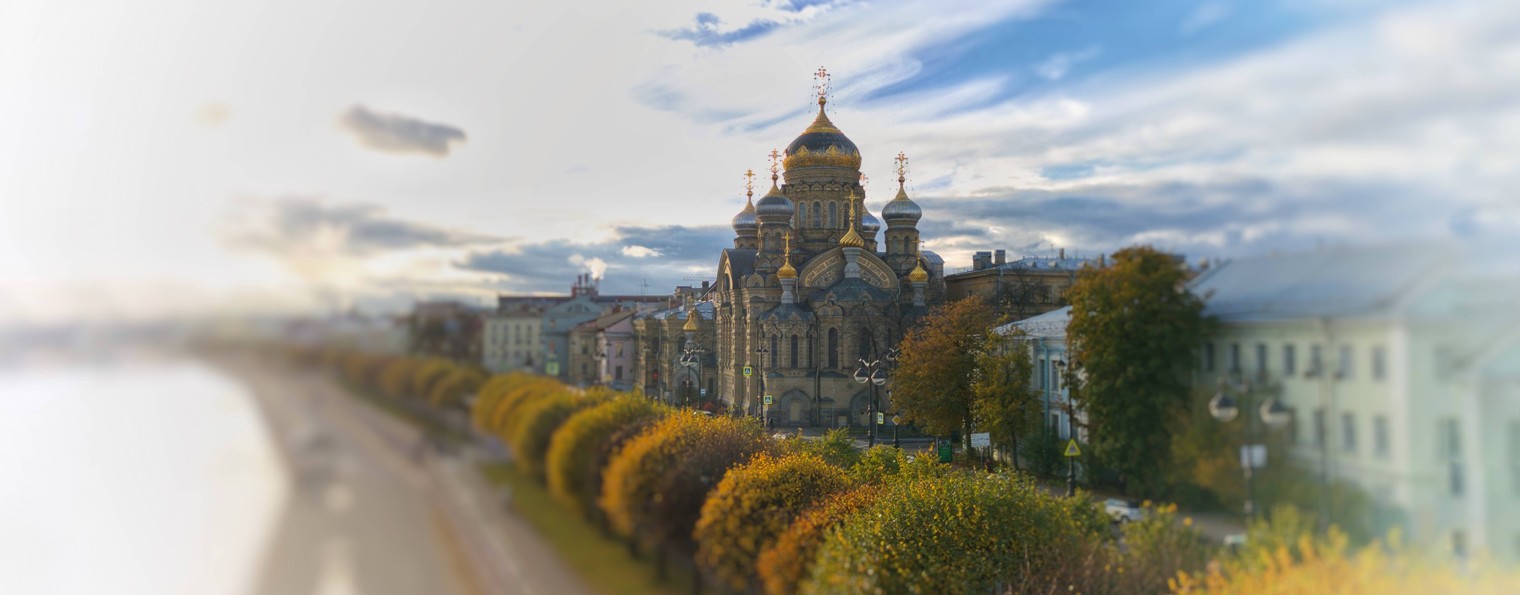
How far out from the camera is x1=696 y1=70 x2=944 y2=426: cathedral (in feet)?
37.8

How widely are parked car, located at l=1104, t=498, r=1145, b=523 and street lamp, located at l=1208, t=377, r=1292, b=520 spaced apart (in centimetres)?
91

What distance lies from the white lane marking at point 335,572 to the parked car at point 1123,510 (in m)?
4.33

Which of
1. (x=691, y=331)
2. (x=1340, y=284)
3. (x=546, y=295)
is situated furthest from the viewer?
(x=691, y=331)

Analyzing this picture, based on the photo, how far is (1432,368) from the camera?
3.35 meters

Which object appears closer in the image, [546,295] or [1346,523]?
[1346,523]

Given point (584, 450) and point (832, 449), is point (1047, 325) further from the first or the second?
point (584, 450)

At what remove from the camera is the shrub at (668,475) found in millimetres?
6678

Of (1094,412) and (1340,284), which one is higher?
(1340,284)

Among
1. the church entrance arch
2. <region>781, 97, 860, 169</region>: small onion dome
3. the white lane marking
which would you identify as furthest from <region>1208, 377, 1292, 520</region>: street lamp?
the church entrance arch

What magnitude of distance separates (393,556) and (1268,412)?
4498mm

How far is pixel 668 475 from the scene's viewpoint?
715 centimetres

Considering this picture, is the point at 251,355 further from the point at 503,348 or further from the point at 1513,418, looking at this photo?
the point at 1513,418

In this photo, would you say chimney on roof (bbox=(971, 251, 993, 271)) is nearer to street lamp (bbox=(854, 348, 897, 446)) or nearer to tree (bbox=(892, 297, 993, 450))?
tree (bbox=(892, 297, 993, 450))

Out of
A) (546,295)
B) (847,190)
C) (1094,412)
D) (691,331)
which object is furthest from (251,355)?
(847,190)
